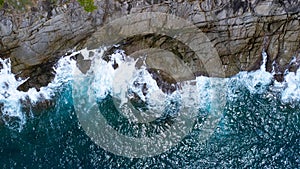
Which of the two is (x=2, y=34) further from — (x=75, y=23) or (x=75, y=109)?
(x=75, y=109)

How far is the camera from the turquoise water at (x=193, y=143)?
91.6ft

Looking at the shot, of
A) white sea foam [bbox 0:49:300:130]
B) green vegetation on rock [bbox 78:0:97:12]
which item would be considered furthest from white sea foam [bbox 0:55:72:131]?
green vegetation on rock [bbox 78:0:97:12]

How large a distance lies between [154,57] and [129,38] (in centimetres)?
243

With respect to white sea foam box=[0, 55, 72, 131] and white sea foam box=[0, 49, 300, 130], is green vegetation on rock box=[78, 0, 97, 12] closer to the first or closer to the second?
white sea foam box=[0, 49, 300, 130]

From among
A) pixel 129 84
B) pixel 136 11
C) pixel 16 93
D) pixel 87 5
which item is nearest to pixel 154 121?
pixel 129 84

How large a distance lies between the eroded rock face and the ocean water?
1.38 metres

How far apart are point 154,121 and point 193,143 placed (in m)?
3.15

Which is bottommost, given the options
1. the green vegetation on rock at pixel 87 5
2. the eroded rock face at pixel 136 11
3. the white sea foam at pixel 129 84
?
the white sea foam at pixel 129 84

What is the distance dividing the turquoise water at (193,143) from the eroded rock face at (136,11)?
391 cm

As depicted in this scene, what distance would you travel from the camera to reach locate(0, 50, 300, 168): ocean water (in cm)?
2808

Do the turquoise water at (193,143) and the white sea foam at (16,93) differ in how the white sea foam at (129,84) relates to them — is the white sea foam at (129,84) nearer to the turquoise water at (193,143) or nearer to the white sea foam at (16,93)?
the white sea foam at (16,93)

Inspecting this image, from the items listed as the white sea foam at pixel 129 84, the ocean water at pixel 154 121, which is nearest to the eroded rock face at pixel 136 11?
the white sea foam at pixel 129 84

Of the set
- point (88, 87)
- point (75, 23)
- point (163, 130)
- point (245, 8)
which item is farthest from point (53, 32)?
point (245, 8)

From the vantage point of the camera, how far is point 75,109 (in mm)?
30938
